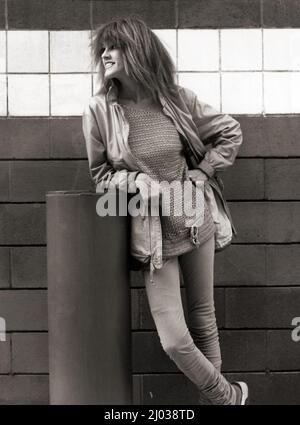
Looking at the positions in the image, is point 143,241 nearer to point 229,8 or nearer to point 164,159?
point 164,159

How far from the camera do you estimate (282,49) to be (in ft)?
16.3

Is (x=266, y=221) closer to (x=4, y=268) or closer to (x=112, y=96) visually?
(x=112, y=96)

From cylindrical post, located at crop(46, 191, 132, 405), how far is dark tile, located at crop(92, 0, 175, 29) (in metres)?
1.51

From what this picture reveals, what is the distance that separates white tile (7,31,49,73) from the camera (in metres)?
4.93

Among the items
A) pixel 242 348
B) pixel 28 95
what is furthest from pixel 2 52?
pixel 242 348

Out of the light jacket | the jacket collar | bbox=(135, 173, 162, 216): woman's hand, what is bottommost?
bbox=(135, 173, 162, 216): woman's hand

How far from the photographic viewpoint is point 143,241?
3.99 m

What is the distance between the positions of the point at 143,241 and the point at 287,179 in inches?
52.7

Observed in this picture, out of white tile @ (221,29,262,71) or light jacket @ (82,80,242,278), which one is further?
white tile @ (221,29,262,71)

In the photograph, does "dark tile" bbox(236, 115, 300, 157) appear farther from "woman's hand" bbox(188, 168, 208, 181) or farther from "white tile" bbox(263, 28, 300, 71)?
"woman's hand" bbox(188, 168, 208, 181)

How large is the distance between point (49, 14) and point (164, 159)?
4.68 feet

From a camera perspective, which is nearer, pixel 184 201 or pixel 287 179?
pixel 184 201

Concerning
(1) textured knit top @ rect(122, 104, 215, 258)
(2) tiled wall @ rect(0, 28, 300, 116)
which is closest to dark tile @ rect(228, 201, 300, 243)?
(2) tiled wall @ rect(0, 28, 300, 116)
